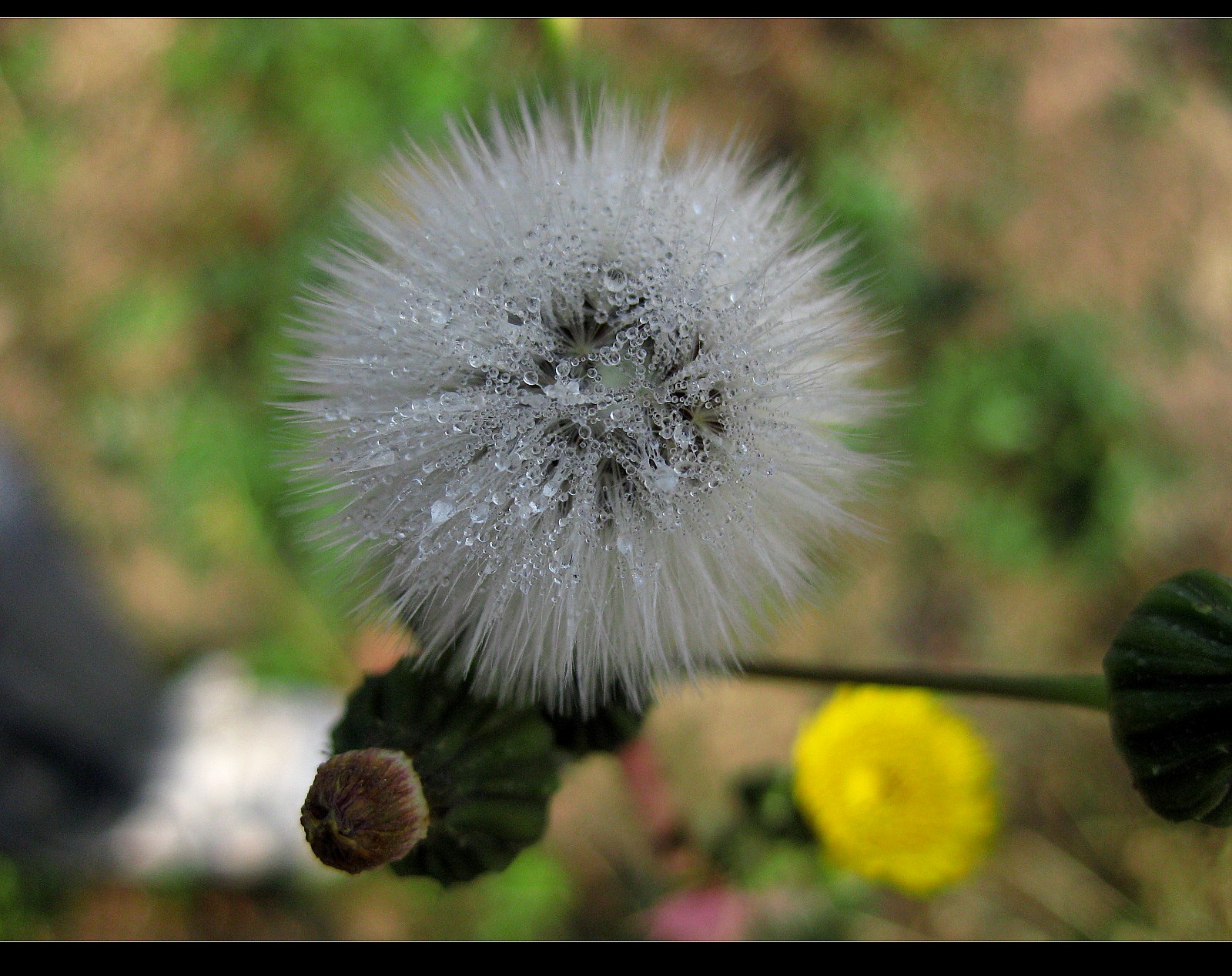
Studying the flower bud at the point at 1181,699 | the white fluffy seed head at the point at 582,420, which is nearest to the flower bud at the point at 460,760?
the white fluffy seed head at the point at 582,420

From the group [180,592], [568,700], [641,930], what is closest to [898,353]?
[641,930]

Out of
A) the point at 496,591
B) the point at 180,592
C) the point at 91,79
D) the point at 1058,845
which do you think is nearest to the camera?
the point at 496,591

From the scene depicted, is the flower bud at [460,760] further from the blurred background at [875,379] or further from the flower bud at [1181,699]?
the blurred background at [875,379]

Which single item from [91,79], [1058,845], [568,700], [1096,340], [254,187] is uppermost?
[91,79]

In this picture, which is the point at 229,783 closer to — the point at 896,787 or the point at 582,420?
the point at 896,787

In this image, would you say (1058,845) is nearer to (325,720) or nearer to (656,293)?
(325,720)
